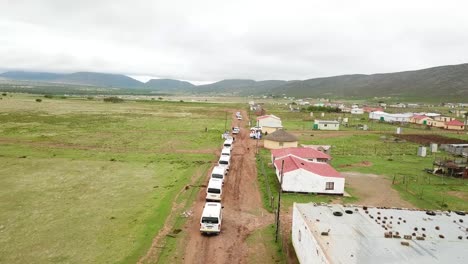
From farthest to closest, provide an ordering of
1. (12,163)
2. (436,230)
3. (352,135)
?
(352,135), (12,163), (436,230)

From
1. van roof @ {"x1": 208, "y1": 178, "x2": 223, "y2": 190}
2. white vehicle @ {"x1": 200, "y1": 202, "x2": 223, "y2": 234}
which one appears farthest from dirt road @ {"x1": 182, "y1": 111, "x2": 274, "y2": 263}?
van roof @ {"x1": 208, "y1": 178, "x2": 223, "y2": 190}

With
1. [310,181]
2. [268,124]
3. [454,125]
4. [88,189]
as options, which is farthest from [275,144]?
[454,125]

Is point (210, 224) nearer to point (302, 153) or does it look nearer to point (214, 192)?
point (214, 192)

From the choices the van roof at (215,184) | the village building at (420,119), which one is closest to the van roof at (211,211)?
the van roof at (215,184)

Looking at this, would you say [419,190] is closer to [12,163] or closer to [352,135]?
[352,135]

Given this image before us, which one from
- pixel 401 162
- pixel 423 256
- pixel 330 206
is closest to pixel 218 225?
pixel 330 206

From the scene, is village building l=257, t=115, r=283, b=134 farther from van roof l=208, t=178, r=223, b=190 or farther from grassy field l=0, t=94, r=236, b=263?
van roof l=208, t=178, r=223, b=190
